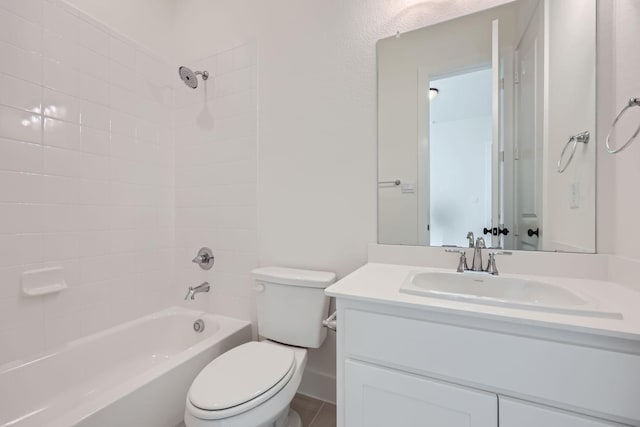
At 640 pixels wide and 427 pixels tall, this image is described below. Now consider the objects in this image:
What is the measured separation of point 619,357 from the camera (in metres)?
0.61

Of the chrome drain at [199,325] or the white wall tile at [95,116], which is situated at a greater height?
the white wall tile at [95,116]

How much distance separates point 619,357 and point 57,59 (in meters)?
2.36

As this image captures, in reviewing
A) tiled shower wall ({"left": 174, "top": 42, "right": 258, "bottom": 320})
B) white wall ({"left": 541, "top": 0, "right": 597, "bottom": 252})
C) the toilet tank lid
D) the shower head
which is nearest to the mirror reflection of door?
white wall ({"left": 541, "top": 0, "right": 597, "bottom": 252})

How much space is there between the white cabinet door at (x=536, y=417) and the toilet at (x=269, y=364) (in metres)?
0.73

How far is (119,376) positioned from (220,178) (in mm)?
1226

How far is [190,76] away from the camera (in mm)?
1688

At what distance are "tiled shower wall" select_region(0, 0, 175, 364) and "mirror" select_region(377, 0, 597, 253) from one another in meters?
1.49

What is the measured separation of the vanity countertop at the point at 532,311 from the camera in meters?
0.63

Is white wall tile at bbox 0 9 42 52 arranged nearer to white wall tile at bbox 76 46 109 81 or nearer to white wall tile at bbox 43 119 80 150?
white wall tile at bbox 76 46 109 81

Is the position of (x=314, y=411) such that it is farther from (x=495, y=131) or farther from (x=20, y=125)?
(x=20, y=125)

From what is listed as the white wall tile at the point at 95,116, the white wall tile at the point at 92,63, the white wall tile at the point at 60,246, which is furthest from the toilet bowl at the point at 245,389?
the white wall tile at the point at 92,63

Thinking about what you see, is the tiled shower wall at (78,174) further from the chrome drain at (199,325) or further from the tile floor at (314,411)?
the tile floor at (314,411)

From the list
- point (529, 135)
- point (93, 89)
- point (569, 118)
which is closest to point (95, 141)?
point (93, 89)

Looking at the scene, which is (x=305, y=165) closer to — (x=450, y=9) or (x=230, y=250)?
(x=230, y=250)
